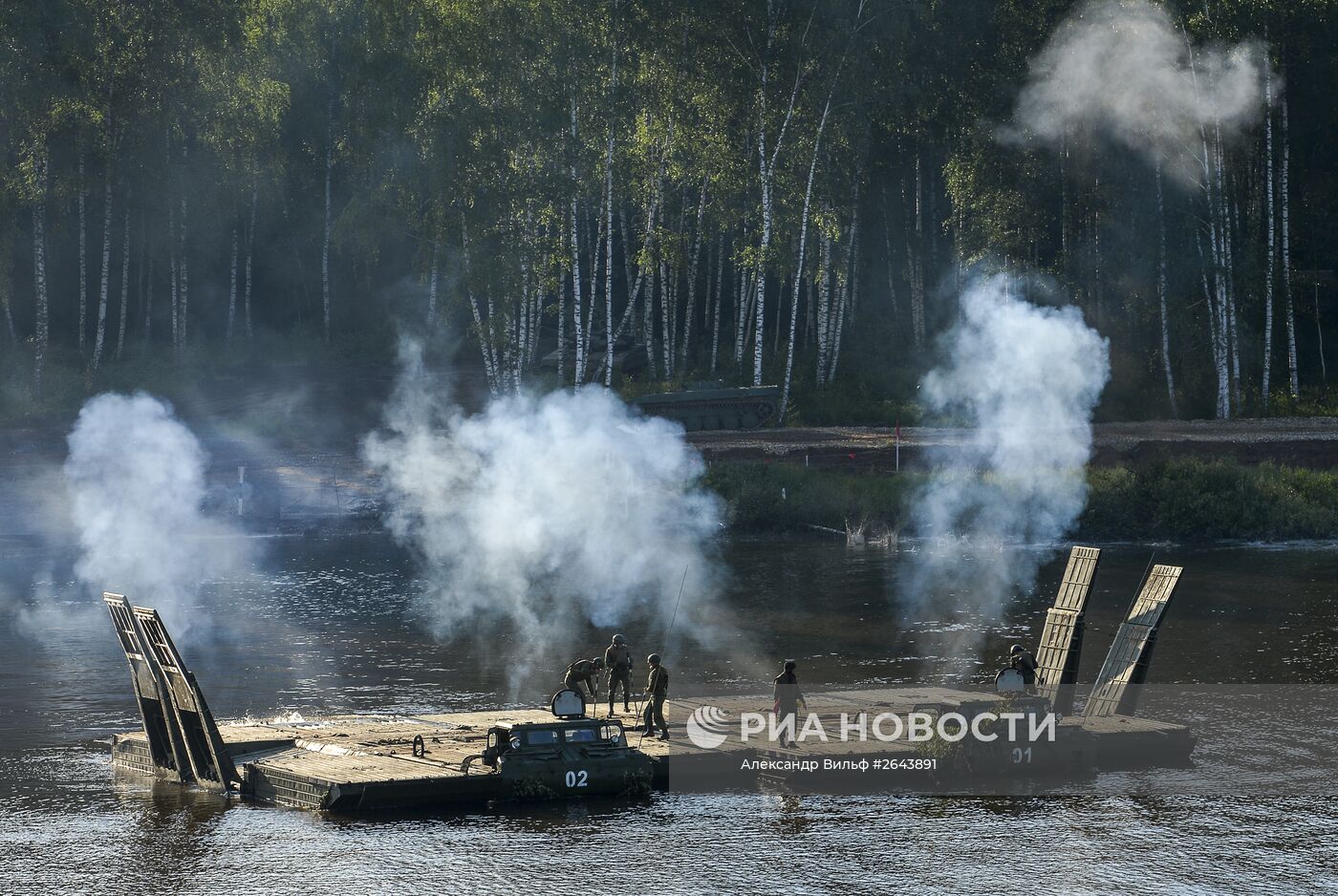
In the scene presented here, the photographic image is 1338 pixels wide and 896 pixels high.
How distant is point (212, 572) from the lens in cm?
5441

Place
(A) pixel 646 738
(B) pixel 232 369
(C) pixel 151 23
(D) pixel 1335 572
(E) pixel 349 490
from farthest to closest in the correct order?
(B) pixel 232 369 < (C) pixel 151 23 < (E) pixel 349 490 < (D) pixel 1335 572 < (A) pixel 646 738

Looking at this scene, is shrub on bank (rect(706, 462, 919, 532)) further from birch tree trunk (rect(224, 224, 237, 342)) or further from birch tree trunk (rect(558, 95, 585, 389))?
birch tree trunk (rect(224, 224, 237, 342))

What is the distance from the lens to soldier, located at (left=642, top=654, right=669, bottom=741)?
2753 centimetres

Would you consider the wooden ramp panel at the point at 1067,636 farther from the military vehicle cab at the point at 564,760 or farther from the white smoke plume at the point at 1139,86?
the white smoke plume at the point at 1139,86

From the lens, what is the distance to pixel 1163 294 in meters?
70.1

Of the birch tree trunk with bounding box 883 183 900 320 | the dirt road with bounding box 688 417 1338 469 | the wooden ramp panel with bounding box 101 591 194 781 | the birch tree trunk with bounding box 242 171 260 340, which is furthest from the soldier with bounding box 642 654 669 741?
the birch tree trunk with bounding box 242 171 260 340

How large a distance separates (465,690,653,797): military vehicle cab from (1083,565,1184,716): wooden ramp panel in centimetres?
934

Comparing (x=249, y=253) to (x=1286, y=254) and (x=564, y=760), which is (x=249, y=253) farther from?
(x=564, y=760)

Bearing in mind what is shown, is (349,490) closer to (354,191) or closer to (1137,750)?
A: (354,191)

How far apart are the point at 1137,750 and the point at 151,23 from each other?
5576cm

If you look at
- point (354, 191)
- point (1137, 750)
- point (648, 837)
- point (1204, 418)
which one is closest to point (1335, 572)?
point (1204, 418)

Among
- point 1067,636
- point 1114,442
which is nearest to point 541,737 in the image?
point 1067,636

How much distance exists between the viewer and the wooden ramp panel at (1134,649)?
97.2 ft

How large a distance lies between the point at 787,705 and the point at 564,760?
4.17 m
